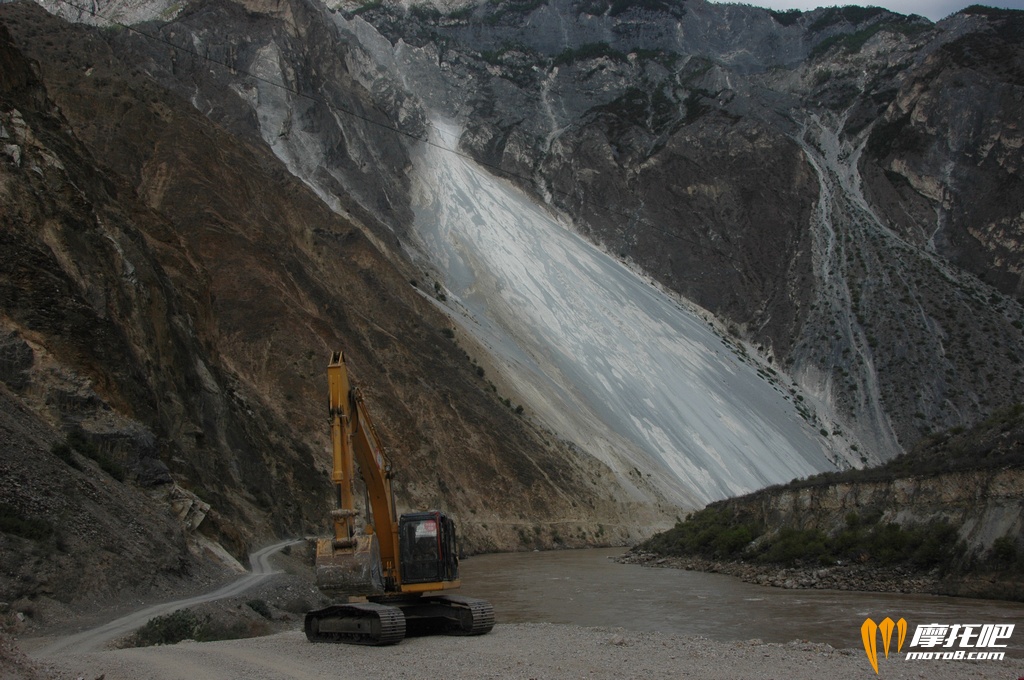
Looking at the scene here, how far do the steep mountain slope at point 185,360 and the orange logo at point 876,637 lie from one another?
34.2ft

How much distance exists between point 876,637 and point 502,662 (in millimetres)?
7172

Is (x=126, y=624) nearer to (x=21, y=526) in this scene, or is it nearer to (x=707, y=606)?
(x=21, y=526)

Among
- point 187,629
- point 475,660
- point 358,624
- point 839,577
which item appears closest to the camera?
point 475,660

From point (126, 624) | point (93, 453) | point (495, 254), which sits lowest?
point (126, 624)

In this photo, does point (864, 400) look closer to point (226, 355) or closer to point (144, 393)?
point (226, 355)

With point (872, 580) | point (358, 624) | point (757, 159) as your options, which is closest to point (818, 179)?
point (757, 159)

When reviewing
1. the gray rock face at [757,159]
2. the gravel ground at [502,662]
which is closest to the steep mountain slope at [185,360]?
the gravel ground at [502,662]

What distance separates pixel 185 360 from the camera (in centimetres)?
2752

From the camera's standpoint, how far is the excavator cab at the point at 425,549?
13969mm

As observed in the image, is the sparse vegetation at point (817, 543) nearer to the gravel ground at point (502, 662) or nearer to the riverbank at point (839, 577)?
the riverbank at point (839, 577)

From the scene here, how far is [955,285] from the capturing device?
75.2m

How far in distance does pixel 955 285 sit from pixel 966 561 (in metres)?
61.8

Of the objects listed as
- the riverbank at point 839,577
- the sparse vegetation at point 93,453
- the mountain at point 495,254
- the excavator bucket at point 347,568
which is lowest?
the riverbank at point 839,577
